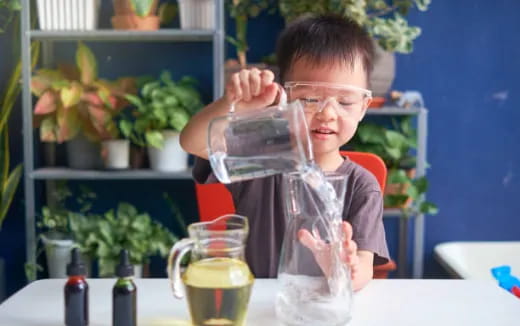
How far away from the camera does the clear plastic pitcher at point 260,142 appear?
856 mm

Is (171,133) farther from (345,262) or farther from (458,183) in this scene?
(345,262)

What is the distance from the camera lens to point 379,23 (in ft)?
7.75

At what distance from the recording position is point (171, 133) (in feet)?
7.84

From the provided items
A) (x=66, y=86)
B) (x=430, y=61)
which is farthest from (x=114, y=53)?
(x=430, y=61)

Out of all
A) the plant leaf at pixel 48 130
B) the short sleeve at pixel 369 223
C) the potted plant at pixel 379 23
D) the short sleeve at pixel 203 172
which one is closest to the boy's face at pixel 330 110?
the short sleeve at pixel 369 223

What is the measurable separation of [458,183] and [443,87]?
0.44 meters

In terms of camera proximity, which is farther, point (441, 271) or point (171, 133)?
point (441, 271)

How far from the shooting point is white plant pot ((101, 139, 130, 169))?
2.40 metres

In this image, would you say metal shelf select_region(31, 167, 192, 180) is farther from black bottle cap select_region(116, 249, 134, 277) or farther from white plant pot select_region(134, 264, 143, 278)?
black bottle cap select_region(116, 249, 134, 277)

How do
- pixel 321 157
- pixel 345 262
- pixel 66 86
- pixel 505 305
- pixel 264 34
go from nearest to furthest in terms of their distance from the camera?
pixel 345 262 < pixel 505 305 < pixel 321 157 < pixel 66 86 < pixel 264 34

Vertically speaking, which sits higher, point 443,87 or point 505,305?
point 443,87

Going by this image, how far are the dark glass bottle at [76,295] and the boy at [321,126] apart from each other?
373 mm

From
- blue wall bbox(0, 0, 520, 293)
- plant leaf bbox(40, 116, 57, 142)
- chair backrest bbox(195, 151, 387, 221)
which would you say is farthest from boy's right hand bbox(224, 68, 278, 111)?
blue wall bbox(0, 0, 520, 293)

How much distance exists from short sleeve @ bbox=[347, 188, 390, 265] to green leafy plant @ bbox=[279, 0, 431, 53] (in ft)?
4.00
